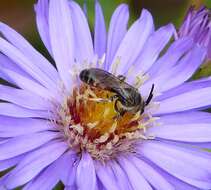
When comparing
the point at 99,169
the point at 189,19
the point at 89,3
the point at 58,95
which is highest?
the point at 89,3

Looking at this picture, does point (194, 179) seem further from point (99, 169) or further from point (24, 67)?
point (24, 67)

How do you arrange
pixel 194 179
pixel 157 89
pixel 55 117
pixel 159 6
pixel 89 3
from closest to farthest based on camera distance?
pixel 194 179
pixel 55 117
pixel 157 89
pixel 89 3
pixel 159 6

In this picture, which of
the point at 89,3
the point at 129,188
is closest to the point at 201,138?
the point at 129,188

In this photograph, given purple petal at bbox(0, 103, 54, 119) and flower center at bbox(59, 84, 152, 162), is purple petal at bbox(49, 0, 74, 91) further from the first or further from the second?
purple petal at bbox(0, 103, 54, 119)

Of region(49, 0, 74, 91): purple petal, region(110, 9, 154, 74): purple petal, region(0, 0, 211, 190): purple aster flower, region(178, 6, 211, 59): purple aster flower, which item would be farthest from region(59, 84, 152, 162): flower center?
region(178, 6, 211, 59): purple aster flower

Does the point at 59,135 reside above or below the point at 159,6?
below

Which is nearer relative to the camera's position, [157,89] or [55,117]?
[55,117]
